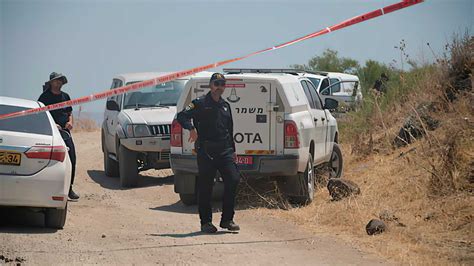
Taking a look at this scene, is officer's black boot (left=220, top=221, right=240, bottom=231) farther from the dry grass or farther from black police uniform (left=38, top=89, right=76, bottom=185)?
the dry grass

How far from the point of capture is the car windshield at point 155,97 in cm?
1677

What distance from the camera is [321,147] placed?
46.9ft

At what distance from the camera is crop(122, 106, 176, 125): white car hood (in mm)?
15727

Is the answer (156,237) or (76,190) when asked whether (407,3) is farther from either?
(76,190)

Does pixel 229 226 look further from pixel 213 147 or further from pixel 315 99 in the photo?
pixel 315 99

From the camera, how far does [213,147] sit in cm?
1045

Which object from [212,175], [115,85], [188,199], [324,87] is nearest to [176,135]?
[188,199]

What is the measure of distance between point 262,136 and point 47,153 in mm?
3710

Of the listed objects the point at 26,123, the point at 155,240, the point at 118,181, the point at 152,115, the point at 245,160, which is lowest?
the point at 118,181

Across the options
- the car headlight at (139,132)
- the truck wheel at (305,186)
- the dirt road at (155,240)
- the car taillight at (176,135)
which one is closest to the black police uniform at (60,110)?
the dirt road at (155,240)

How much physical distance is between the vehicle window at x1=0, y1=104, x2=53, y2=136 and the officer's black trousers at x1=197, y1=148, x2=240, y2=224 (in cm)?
182

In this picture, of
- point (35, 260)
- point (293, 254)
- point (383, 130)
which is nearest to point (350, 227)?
point (293, 254)

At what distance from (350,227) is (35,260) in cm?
410

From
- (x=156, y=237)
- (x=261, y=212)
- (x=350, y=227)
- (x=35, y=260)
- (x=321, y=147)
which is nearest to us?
(x=35, y=260)
